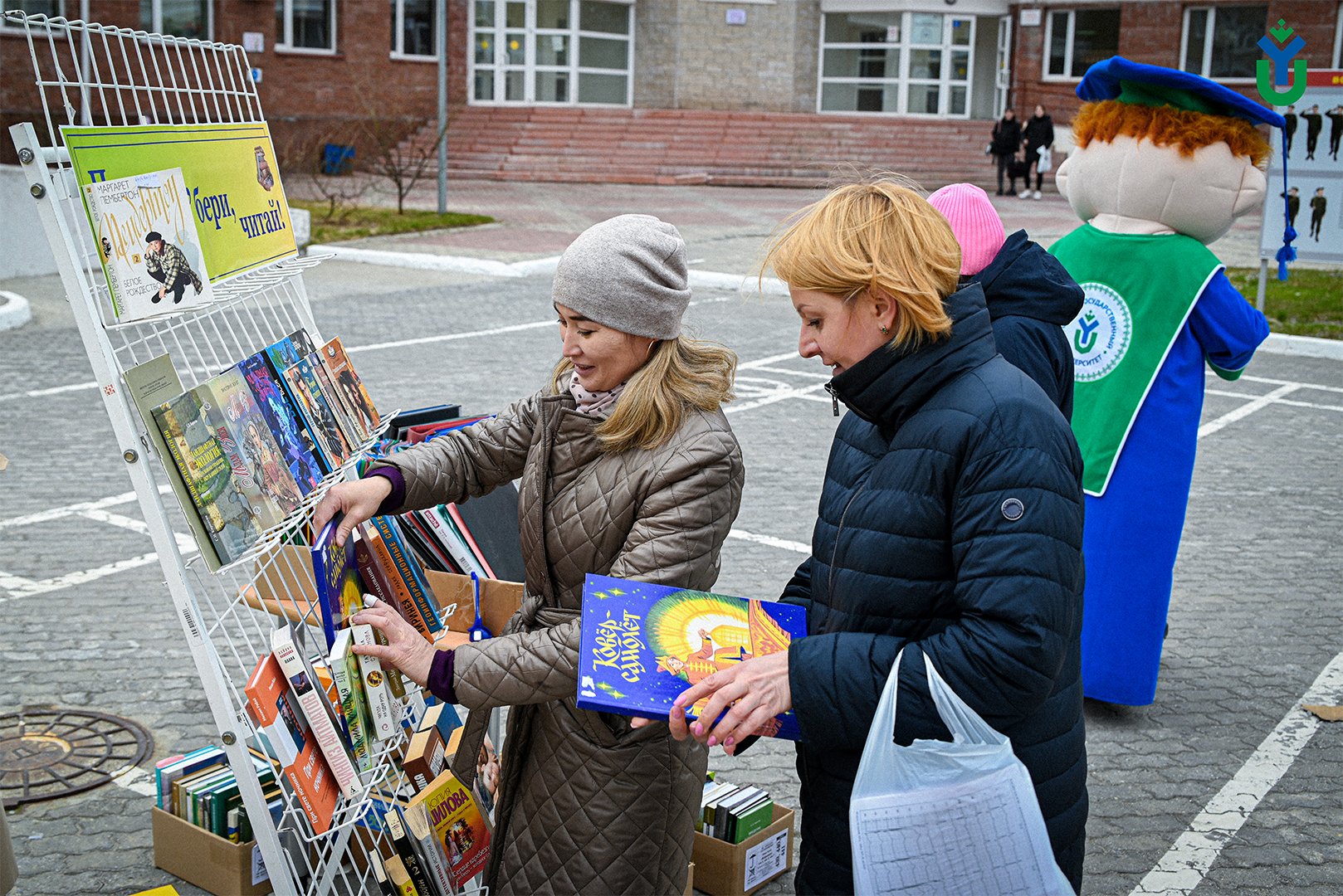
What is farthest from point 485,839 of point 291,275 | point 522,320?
point 522,320

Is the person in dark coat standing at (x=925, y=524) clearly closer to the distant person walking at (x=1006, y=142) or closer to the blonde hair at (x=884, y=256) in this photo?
the blonde hair at (x=884, y=256)

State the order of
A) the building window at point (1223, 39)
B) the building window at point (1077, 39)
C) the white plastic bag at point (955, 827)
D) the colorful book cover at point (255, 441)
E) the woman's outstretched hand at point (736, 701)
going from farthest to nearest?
the building window at point (1077, 39) → the building window at point (1223, 39) → the colorful book cover at point (255, 441) → the woman's outstretched hand at point (736, 701) → the white plastic bag at point (955, 827)

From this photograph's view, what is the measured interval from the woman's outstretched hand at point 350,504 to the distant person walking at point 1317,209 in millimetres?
12858

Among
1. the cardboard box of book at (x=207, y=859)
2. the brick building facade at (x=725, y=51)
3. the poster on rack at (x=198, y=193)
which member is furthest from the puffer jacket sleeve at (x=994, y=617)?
the brick building facade at (x=725, y=51)

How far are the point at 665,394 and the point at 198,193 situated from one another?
3.49ft

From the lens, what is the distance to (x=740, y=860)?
3.58 meters

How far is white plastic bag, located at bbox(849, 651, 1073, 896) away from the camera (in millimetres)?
1886

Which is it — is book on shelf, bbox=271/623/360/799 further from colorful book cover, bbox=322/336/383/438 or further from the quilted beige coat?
colorful book cover, bbox=322/336/383/438

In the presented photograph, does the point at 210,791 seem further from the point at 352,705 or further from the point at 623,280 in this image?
the point at 623,280

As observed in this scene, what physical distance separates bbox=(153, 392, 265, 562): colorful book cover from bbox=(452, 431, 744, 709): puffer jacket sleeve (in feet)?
1.56

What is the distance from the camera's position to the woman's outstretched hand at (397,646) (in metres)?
2.48

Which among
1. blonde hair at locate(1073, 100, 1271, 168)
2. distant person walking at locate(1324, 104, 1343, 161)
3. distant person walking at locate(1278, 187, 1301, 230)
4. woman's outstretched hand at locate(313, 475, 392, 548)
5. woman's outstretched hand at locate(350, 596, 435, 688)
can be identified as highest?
distant person walking at locate(1324, 104, 1343, 161)

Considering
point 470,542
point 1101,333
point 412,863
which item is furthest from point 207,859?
point 1101,333

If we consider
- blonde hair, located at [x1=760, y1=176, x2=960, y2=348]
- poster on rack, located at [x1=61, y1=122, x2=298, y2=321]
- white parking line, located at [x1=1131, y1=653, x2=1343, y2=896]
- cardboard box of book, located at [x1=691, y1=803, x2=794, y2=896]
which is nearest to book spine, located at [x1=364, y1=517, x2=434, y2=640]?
poster on rack, located at [x1=61, y1=122, x2=298, y2=321]
